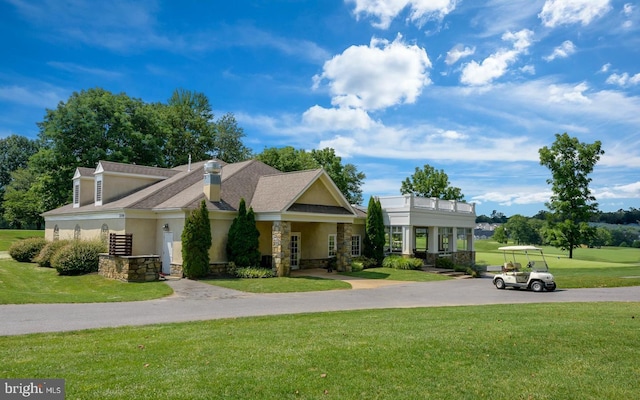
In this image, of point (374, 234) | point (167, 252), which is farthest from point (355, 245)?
point (167, 252)

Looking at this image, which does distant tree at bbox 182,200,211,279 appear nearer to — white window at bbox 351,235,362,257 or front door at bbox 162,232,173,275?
front door at bbox 162,232,173,275

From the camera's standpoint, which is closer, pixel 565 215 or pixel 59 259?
pixel 59 259

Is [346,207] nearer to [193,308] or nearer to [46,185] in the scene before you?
[193,308]

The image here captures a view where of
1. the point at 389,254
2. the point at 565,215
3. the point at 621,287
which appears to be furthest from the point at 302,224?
the point at 565,215

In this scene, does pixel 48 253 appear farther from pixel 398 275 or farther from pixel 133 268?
pixel 398 275

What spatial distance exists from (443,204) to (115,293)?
2410 centimetres

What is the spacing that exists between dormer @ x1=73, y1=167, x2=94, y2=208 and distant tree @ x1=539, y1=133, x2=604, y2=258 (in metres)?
39.3

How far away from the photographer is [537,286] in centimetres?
1933

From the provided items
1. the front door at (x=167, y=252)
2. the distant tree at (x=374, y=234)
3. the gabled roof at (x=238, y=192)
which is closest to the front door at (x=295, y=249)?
Result: the gabled roof at (x=238, y=192)

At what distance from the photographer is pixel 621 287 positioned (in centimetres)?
2080

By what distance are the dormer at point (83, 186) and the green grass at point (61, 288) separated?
5.30 m

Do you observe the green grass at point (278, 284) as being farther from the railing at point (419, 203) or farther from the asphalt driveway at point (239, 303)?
the railing at point (419, 203)

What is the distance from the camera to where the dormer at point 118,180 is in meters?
27.2

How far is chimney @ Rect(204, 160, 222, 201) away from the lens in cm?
2352
